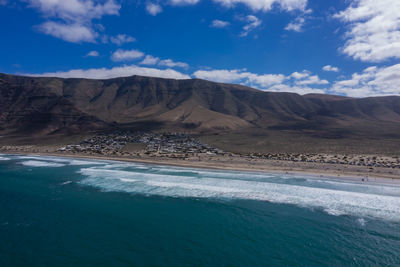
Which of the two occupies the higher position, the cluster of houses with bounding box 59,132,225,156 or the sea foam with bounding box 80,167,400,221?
the cluster of houses with bounding box 59,132,225,156

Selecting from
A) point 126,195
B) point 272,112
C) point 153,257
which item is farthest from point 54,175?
point 272,112

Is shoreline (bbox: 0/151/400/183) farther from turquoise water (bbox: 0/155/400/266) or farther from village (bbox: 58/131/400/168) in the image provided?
village (bbox: 58/131/400/168)

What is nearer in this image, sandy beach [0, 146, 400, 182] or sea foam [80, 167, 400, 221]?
sea foam [80, 167, 400, 221]

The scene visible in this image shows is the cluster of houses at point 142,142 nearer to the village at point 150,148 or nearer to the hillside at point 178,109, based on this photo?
the village at point 150,148

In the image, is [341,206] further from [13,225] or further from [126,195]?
[13,225]

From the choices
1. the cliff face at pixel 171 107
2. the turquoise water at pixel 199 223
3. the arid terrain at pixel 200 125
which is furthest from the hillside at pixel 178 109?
the turquoise water at pixel 199 223

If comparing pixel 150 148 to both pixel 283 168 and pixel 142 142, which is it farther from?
pixel 283 168

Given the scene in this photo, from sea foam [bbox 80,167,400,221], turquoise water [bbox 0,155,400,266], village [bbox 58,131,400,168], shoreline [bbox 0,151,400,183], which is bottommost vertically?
turquoise water [bbox 0,155,400,266]

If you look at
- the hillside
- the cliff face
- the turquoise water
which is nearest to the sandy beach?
the turquoise water
